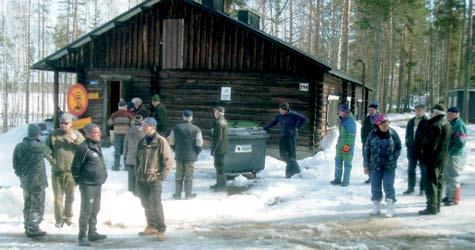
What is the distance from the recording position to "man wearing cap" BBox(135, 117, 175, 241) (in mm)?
7250

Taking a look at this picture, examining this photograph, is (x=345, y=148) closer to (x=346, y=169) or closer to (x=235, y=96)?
(x=346, y=169)

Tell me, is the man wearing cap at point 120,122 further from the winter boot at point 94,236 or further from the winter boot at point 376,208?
the winter boot at point 376,208

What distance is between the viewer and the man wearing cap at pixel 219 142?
10.6 meters

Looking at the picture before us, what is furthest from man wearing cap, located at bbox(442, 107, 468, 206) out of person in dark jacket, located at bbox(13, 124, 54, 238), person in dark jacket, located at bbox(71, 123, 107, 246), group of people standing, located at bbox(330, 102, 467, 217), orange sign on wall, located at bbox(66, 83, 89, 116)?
orange sign on wall, located at bbox(66, 83, 89, 116)

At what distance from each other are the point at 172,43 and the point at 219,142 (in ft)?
24.2

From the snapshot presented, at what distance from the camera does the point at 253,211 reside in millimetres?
9312

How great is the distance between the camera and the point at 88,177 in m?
7.00

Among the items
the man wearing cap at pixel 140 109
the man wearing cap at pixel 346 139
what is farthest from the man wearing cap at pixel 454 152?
the man wearing cap at pixel 140 109

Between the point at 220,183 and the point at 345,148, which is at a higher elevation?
the point at 345,148

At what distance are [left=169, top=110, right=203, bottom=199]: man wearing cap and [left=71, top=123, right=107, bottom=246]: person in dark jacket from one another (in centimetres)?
272

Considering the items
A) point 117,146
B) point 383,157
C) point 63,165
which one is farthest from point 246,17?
point 63,165

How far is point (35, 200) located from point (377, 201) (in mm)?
5643

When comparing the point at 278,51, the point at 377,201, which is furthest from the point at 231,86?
the point at 377,201

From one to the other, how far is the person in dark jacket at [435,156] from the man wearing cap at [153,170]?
4.41 metres
